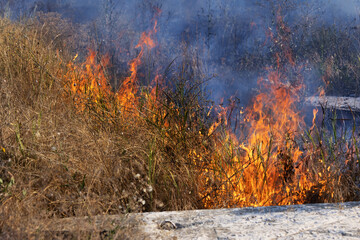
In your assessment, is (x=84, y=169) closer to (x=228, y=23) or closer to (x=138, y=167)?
(x=138, y=167)

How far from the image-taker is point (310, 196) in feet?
7.86

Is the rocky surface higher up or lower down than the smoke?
lower down

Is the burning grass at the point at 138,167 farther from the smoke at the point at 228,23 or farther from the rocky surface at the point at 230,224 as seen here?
the smoke at the point at 228,23

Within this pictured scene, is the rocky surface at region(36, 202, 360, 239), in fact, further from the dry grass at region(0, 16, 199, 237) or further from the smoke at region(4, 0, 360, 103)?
the smoke at region(4, 0, 360, 103)

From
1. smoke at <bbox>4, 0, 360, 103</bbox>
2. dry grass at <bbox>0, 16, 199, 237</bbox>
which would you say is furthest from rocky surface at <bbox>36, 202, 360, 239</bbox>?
smoke at <bbox>4, 0, 360, 103</bbox>

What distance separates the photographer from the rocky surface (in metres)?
1.50

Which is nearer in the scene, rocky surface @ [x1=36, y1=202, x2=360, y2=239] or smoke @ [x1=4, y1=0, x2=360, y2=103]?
rocky surface @ [x1=36, y1=202, x2=360, y2=239]

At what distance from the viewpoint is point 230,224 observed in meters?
1.67

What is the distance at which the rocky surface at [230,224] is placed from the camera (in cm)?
150

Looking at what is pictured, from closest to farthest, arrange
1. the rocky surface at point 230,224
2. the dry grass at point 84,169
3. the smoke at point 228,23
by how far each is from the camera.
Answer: the rocky surface at point 230,224, the dry grass at point 84,169, the smoke at point 228,23

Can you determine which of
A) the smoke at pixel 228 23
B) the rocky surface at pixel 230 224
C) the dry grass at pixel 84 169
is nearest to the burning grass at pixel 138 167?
the dry grass at pixel 84 169

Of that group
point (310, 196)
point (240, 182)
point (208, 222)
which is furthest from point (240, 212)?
point (310, 196)

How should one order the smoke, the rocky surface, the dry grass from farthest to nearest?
the smoke → the dry grass → the rocky surface

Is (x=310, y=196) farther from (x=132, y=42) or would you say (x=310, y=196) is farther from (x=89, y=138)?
(x=132, y=42)
